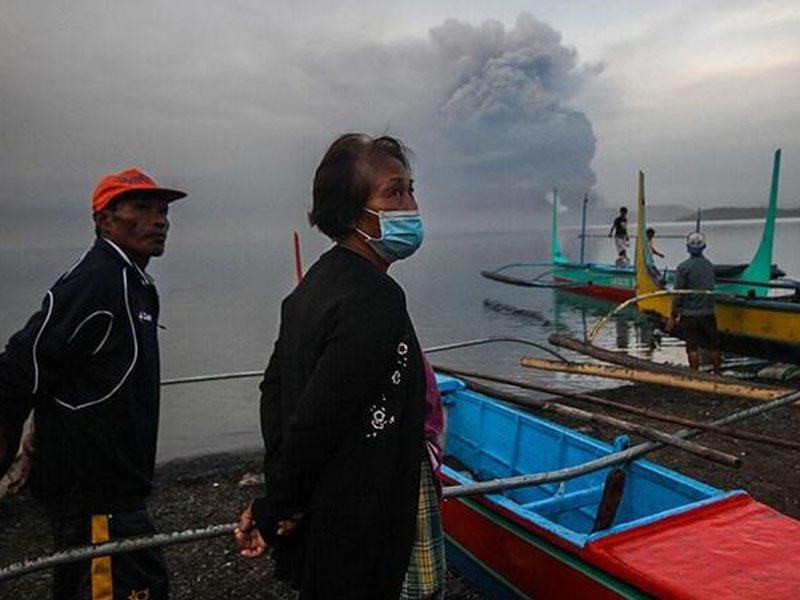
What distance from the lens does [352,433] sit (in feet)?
5.81

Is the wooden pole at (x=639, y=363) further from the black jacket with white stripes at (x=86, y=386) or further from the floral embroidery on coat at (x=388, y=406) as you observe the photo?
the black jacket with white stripes at (x=86, y=386)

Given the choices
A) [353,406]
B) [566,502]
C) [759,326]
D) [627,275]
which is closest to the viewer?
[353,406]

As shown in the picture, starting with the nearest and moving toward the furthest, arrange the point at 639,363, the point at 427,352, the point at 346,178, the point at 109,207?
the point at 346,178 → the point at 109,207 → the point at 639,363 → the point at 427,352

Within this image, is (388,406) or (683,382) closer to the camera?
(388,406)

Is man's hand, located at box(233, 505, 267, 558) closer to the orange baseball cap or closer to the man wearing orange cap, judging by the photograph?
the man wearing orange cap

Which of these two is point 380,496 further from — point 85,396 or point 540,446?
point 540,446

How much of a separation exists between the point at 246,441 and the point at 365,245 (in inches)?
444

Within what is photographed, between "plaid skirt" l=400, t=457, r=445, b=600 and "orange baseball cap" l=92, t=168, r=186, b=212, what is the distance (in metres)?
1.95

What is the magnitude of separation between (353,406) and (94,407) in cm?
154

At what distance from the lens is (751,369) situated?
1420cm

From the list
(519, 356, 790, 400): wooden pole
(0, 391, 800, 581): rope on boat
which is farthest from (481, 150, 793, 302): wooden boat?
(0, 391, 800, 581): rope on boat

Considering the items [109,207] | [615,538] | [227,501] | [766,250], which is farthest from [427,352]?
[766,250]

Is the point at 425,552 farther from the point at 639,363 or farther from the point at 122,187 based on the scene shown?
the point at 639,363

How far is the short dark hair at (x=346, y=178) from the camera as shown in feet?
6.40
